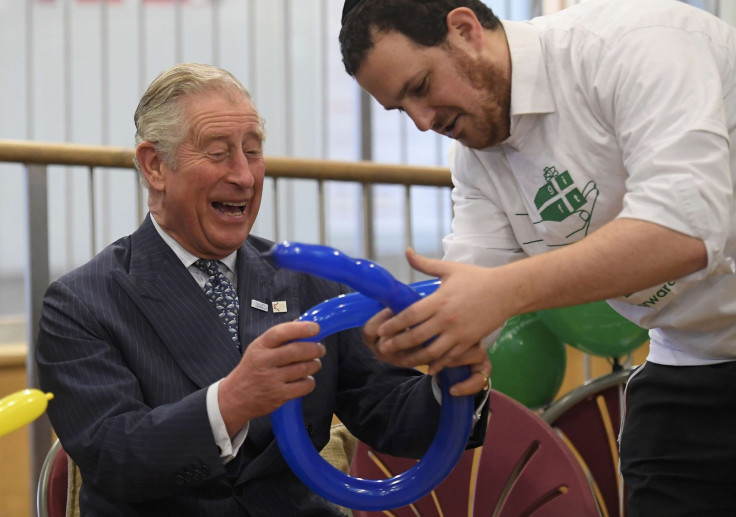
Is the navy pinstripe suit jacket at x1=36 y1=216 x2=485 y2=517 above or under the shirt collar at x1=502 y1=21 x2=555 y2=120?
under

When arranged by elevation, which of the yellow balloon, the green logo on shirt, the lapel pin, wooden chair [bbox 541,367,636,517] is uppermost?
the green logo on shirt

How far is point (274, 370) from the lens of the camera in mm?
1352

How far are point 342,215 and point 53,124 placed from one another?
4.45 ft

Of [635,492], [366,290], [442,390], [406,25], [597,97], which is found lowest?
[635,492]

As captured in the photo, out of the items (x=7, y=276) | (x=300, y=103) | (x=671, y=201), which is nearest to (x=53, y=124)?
(x=7, y=276)

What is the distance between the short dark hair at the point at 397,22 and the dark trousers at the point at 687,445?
781 millimetres

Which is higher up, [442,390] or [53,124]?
[53,124]

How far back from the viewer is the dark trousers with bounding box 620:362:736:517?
1628 mm

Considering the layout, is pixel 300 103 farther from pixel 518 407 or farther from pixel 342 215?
pixel 518 407

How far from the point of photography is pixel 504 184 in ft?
5.58

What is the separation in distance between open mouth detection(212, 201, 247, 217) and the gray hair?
4.5 inches

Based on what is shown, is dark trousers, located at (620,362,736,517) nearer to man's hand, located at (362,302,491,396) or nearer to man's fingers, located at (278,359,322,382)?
man's hand, located at (362,302,491,396)

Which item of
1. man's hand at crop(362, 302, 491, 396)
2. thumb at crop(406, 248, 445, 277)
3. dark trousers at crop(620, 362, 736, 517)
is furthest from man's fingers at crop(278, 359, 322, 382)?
dark trousers at crop(620, 362, 736, 517)

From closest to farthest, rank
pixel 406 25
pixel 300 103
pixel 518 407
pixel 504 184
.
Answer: pixel 406 25
pixel 504 184
pixel 518 407
pixel 300 103
